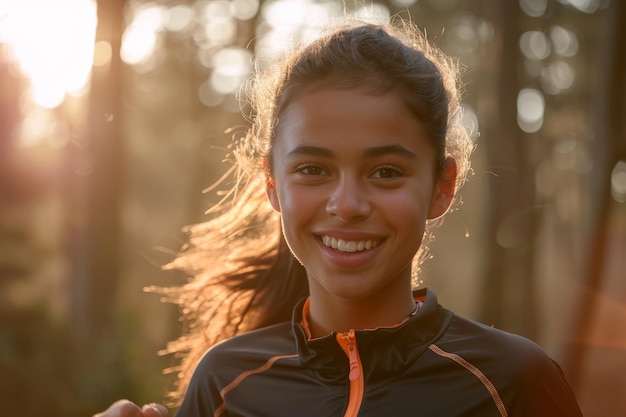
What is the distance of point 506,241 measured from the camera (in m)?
13.1

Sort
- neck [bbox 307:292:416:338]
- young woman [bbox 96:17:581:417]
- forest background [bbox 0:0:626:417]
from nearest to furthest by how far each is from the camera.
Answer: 1. young woman [bbox 96:17:581:417]
2. neck [bbox 307:292:416:338]
3. forest background [bbox 0:0:626:417]

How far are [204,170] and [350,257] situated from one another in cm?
1938

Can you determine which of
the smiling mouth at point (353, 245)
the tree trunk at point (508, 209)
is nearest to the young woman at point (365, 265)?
the smiling mouth at point (353, 245)

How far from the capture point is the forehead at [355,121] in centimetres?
323

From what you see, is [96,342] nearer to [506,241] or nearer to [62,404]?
[62,404]

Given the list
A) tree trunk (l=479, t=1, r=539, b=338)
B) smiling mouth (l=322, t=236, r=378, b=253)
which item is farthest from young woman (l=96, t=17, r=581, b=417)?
tree trunk (l=479, t=1, r=539, b=338)

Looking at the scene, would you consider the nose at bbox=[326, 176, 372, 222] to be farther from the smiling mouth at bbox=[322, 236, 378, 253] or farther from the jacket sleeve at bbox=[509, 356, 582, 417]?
the jacket sleeve at bbox=[509, 356, 582, 417]

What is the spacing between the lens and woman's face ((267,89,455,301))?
320 cm

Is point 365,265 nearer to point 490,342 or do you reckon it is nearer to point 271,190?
point 490,342

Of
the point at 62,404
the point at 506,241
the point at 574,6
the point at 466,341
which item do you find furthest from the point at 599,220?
the point at 574,6

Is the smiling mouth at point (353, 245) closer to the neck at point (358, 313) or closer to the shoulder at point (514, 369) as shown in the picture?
the neck at point (358, 313)

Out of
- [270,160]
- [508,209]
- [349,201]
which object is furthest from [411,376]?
[508,209]

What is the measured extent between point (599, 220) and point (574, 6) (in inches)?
322

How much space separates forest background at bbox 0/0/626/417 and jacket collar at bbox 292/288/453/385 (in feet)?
4.22
